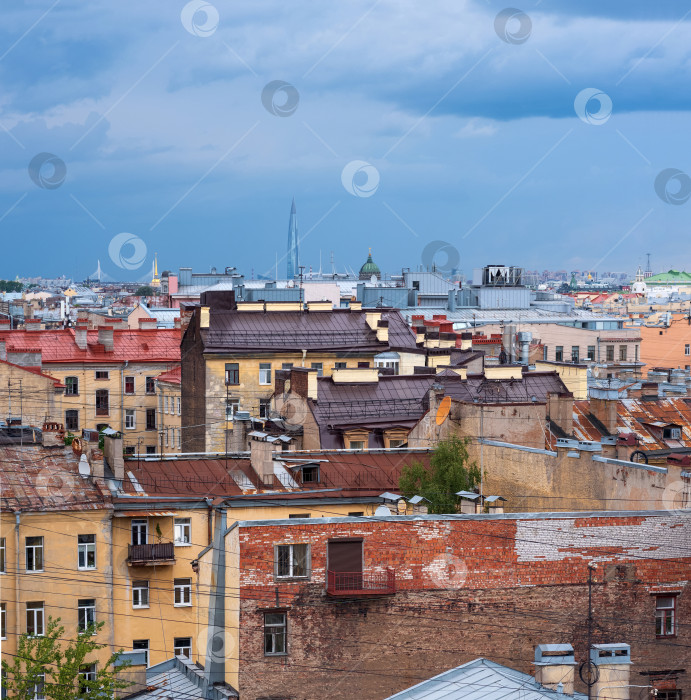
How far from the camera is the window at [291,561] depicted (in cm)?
2139

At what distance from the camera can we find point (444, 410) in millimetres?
35094

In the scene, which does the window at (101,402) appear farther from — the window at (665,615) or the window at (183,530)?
the window at (665,615)

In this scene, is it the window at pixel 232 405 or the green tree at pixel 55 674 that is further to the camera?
the window at pixel 232 405

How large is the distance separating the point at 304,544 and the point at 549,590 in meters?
4.11

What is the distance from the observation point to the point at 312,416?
37906 millimetres

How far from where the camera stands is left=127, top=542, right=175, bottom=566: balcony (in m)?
29.4

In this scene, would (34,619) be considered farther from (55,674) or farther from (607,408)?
(607,408)

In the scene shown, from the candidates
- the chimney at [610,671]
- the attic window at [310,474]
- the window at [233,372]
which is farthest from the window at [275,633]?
the window at [233,372]

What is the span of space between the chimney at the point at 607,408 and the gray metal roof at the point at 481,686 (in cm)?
1765

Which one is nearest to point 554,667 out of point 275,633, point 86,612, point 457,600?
point 457,600

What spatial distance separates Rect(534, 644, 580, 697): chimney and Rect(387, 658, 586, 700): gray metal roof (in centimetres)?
14

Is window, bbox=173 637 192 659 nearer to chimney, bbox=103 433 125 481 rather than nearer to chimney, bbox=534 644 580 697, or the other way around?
chimney, bbox=103 433 125 481

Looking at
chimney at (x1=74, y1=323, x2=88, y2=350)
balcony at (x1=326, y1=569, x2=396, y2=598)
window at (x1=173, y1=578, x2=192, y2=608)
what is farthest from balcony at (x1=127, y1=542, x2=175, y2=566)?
chimney at (x1=74, y1=323, x2=88, y2=350)

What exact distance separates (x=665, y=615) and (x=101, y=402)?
1572 inches
